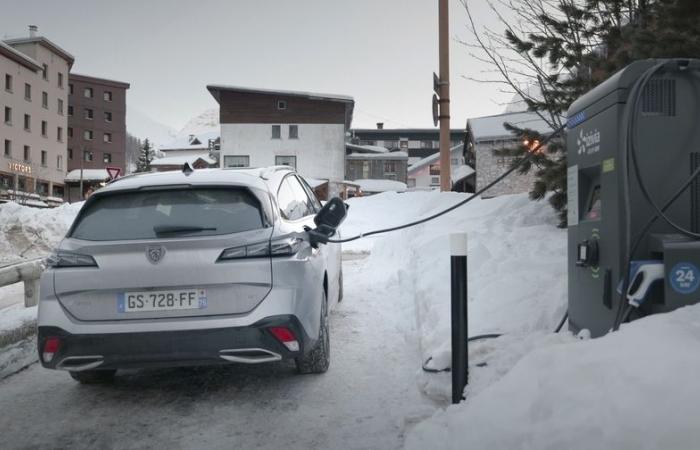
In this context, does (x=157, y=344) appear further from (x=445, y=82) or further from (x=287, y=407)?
(x=445, y=82)

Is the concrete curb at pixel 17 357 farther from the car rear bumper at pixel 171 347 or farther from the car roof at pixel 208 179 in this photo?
the car roof at pixel 208 179

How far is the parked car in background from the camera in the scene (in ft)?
11.9

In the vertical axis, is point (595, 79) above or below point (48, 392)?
above

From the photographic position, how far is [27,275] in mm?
6281

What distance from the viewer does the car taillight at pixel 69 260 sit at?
3.72 metres

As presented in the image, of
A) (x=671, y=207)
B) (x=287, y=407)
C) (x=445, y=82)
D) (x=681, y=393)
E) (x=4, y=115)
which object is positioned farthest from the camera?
(x=4, y=115)

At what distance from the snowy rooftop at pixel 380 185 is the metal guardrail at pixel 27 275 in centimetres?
4892

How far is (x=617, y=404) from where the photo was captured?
6.68ft

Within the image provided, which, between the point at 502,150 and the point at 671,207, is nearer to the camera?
the point at 671,207

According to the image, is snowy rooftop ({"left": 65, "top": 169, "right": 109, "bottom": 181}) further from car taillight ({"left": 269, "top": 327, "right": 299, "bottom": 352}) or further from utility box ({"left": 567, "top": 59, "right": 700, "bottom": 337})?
utility box ({"left": 567, "top": 59, "right": 700, "bottom": 337})

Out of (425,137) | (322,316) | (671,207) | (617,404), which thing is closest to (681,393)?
(617,404)

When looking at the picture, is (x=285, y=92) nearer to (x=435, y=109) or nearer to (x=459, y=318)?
(x=435, y=109)

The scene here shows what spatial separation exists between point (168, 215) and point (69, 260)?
0.69 meters

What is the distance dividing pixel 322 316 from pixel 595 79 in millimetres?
4516
